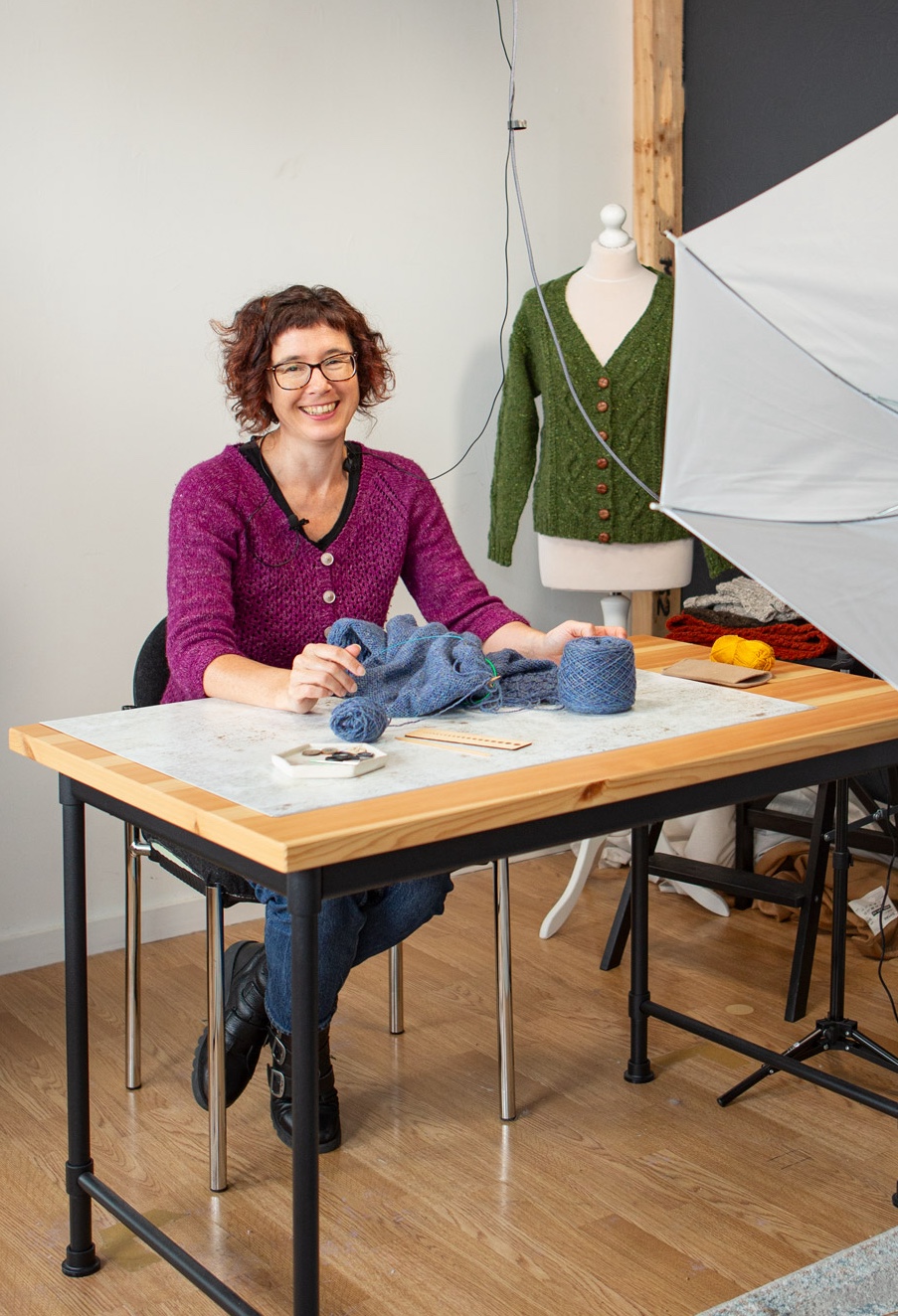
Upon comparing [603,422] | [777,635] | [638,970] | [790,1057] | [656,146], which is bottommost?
[790,1057]

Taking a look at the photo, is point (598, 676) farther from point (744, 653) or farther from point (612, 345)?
point (612, 345)

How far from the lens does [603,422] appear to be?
10.3ft

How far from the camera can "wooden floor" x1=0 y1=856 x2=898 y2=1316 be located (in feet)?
6.06

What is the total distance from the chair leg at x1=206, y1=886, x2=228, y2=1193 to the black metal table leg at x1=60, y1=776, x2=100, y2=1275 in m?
0.19

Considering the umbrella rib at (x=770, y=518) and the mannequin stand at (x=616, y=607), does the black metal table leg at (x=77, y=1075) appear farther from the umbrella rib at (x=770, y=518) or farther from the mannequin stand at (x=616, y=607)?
the mannequin stand at (x=616, y=607)

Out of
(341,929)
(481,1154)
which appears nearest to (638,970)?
(481,1154)

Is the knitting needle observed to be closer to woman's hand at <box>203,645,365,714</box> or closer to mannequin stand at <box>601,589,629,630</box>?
woman's hand at <box>203,645,365,714</box>

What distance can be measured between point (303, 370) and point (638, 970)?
3.76ft

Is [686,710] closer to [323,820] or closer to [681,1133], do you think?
[323,820]

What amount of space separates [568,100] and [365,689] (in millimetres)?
2356

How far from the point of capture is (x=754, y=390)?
1.67 metres

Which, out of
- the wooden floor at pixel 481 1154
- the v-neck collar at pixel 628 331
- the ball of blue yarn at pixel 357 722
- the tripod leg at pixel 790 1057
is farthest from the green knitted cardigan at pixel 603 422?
the ball of blue yarn at pixel 357 722

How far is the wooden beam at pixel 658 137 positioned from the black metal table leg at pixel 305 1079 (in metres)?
2.82

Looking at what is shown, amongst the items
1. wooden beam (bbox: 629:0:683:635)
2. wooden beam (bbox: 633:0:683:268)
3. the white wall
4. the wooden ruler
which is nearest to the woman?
the wooden ruler
